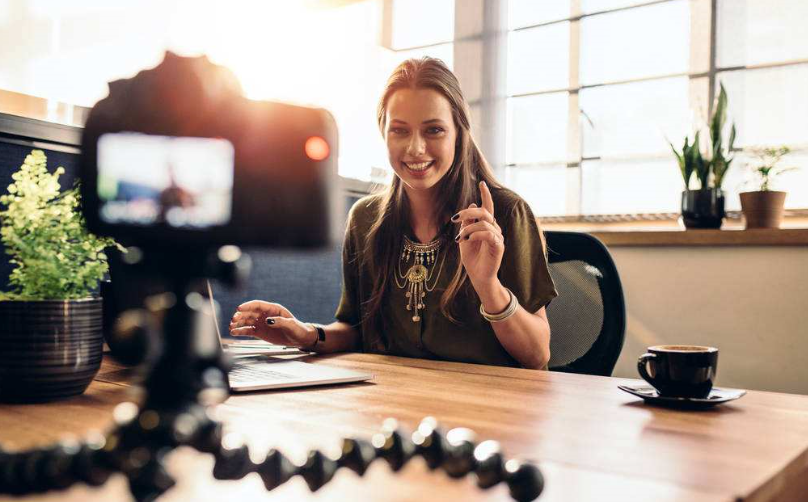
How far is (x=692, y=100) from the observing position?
2.69 m

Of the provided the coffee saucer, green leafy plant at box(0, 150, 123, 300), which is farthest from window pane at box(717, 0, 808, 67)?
green leafy plant at box(0, 150, 123, 300)

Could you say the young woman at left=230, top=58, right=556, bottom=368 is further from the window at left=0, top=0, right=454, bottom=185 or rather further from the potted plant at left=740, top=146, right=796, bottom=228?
the potted plant at left=740, top=146, right=796, bottom=228

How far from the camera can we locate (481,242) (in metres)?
1.24

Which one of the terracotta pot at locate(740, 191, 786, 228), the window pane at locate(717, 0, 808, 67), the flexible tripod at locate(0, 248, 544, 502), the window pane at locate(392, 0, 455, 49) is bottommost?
the flexible tripod at locate(0, 248, 544, 502)

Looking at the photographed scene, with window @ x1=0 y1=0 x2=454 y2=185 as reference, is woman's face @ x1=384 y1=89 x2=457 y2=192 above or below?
below

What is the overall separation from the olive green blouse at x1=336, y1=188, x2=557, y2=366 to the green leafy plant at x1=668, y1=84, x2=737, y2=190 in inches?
46.4

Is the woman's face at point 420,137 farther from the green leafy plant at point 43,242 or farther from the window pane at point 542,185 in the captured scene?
the window pane at point 542,185

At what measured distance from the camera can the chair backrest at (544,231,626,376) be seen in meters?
1.41

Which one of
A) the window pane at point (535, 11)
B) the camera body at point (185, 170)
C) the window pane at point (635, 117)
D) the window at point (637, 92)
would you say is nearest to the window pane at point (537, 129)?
the window at point (637, 92)

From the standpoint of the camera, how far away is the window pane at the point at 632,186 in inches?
108

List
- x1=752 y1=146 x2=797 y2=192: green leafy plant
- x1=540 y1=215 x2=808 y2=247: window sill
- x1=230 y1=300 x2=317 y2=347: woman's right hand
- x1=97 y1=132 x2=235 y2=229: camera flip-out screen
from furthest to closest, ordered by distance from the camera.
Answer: x1=752 y1=146 x2=797 y2=192: green leafy plant → x1=540 y1=215 x2=808 y2=247: window sill → x1=230 y1=300 x2=317 y2=347: woman's right hand → x1=97 y1=132 x2=235 y2=229: camera flip-out screen

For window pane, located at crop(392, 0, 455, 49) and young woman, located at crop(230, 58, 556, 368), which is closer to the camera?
young woman, located at crop(230, 58, 556, 368)

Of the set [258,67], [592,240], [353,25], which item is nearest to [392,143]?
[592,240]

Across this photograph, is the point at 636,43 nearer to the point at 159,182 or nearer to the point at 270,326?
the point at 270,326
